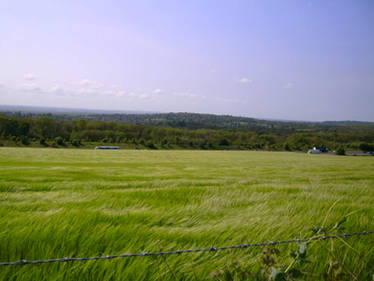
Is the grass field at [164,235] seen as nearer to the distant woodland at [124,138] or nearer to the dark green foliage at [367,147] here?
the distant woodland at [124,138]

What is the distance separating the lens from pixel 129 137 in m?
112

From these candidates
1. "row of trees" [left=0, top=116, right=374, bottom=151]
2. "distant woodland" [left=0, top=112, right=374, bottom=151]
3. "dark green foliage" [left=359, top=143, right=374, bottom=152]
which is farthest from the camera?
"dark green foliage" [left=359, top=143, right=374, bottom=152]

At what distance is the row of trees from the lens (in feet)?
297

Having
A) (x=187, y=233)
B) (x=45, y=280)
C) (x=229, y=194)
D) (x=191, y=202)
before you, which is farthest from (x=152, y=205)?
(x=45, y=280)

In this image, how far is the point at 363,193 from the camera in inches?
219

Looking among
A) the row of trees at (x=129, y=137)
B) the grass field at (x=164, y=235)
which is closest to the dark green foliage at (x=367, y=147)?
the row of trees at (x=129, y=137)

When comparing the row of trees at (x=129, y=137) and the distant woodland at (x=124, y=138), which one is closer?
the distant woodland at (x=124, y=138)

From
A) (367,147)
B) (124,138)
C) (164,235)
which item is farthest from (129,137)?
(164,235)

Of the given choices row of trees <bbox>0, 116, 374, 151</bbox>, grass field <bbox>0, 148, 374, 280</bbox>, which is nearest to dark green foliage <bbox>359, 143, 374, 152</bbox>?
row of trees <bbox>0, 116, 374, 151</bbox>

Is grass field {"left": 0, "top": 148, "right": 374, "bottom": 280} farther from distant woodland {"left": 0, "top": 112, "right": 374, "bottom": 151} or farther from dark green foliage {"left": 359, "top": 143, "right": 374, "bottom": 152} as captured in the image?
dark green foliage {"left": 359, "top": 143, "right": 374, "bottom": 152}

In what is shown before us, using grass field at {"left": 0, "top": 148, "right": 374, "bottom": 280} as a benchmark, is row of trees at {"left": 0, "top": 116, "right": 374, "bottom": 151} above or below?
below

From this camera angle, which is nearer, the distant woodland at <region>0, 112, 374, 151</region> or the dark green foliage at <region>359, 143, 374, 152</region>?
the distant woodland at <region>0, 112, 374, 151</region>

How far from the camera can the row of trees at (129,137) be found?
90625 millimetres

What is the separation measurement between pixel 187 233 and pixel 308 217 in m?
1.65
